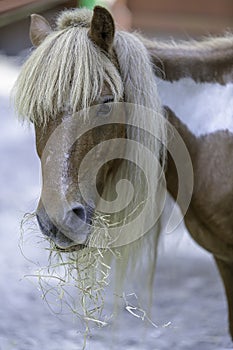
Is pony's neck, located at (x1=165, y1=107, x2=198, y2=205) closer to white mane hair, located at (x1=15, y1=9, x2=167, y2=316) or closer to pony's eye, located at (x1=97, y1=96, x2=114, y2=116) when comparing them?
white mane hair, located at (x1=15, y1=9, x2=167, y2=316)

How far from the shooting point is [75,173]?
2.18 m

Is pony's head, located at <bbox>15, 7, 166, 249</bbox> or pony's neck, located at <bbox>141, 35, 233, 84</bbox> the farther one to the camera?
pony's neck, located at <bbox>141, 35, 233, 84</bbox>

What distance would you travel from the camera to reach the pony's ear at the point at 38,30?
8.08ft

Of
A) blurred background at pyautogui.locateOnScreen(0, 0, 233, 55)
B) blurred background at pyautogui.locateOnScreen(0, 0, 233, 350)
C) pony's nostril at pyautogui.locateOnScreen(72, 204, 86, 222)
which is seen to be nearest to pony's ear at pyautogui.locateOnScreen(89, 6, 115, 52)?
blurred background at pyautogui.locateOnScreen(0, 0, 233, 350)

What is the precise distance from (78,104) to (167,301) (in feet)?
6.51

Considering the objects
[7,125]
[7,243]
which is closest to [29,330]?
[7,243]

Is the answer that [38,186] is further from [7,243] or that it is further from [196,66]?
[196,66]

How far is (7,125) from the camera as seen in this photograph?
6.39 meters

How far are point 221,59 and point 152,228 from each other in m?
0.63

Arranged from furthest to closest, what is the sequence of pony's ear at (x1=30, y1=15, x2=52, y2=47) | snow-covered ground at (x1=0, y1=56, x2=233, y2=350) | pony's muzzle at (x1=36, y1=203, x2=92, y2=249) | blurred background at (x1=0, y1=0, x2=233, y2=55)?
blurred background at (x1=0, y1=0, x2=233, y2=55), snow-covered ground at (x1=0, y1=56, x2=233, y2=350), pony's ear at (x1=30, y1=15, x2=52, y2=47), pony's muzzle at (x1=36, y1=203, x2=92, y2=249)

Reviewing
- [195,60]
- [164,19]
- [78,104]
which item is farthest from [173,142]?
[164,19]

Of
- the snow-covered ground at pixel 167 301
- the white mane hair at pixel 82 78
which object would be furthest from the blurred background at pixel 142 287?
the white mane hair at pixel 82 78

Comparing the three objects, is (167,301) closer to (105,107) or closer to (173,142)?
(173,142)

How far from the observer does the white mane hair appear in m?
2.18
